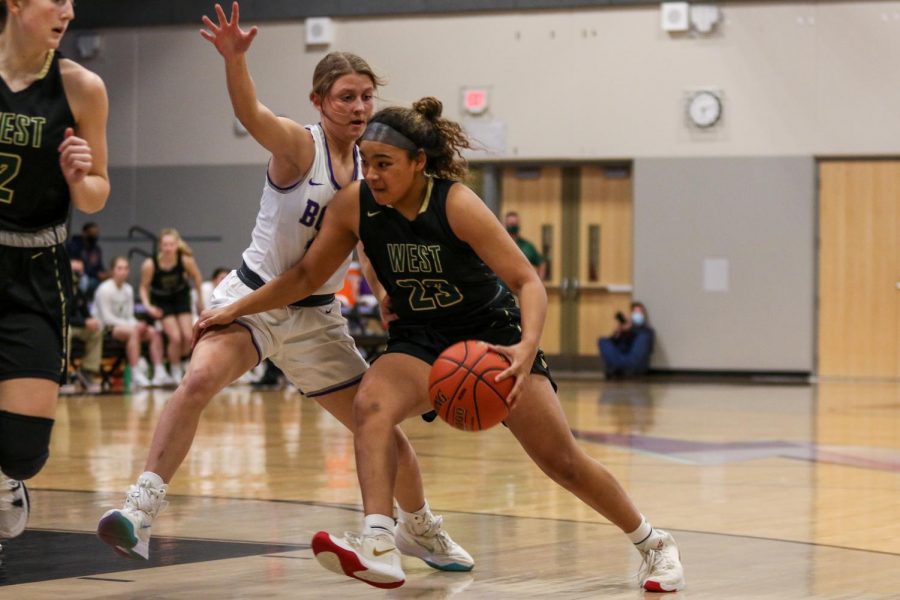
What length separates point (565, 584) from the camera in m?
4.12

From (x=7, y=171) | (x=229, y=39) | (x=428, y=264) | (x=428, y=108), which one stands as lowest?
(x=428, y=264)

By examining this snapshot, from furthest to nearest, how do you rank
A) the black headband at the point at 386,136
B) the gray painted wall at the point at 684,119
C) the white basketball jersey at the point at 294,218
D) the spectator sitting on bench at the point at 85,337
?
1. the gray painted wall at the point at 684,119
2. the spectator sitting on bench at the point at 85,337
3. the white basketball jersey at the point at 294,218
4. the black headband at the point at 386,136

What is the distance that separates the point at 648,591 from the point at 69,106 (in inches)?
87.7

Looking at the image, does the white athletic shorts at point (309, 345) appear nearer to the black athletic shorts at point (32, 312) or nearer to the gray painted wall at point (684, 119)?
the black athletic shorts at point (32, 312)

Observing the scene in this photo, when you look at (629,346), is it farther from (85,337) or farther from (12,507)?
(12,507)

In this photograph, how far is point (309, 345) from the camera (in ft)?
14.8

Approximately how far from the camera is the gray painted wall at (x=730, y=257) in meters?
16.8

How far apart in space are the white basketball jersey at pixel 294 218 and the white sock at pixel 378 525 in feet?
3.06

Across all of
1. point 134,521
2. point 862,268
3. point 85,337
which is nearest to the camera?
point 134,521

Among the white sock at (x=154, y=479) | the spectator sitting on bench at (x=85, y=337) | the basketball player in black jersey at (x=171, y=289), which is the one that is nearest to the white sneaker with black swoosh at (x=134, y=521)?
the white sock at (x=154, y=479)

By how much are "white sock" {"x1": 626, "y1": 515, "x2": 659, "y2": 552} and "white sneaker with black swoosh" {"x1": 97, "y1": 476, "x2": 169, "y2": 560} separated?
145 cm

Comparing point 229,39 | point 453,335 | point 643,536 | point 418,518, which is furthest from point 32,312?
point 643,536

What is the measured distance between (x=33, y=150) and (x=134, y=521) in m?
1.09

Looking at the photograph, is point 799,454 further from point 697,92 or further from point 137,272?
point 137,272
